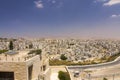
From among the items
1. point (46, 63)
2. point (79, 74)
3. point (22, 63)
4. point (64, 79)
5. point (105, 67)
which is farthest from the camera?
point (105, 67)

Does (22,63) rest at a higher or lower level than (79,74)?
higher

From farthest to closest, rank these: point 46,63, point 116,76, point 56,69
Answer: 1. point 116,76
2. point 56,69
3. point 46,63

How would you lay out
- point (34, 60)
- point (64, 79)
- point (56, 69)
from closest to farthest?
point (34, 60)
point (64, 79)
point (56, 69)

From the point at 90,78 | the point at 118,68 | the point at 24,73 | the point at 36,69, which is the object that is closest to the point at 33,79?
the point at 36,69

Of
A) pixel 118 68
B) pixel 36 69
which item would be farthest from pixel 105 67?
pixel 36 69

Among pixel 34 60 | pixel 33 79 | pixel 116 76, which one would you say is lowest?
pixel 116 76

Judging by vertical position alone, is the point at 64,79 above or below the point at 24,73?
below

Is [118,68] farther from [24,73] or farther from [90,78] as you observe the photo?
[24,73]

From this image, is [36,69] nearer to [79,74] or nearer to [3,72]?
[3,72]

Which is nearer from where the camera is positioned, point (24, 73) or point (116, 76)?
point (24, 73)
